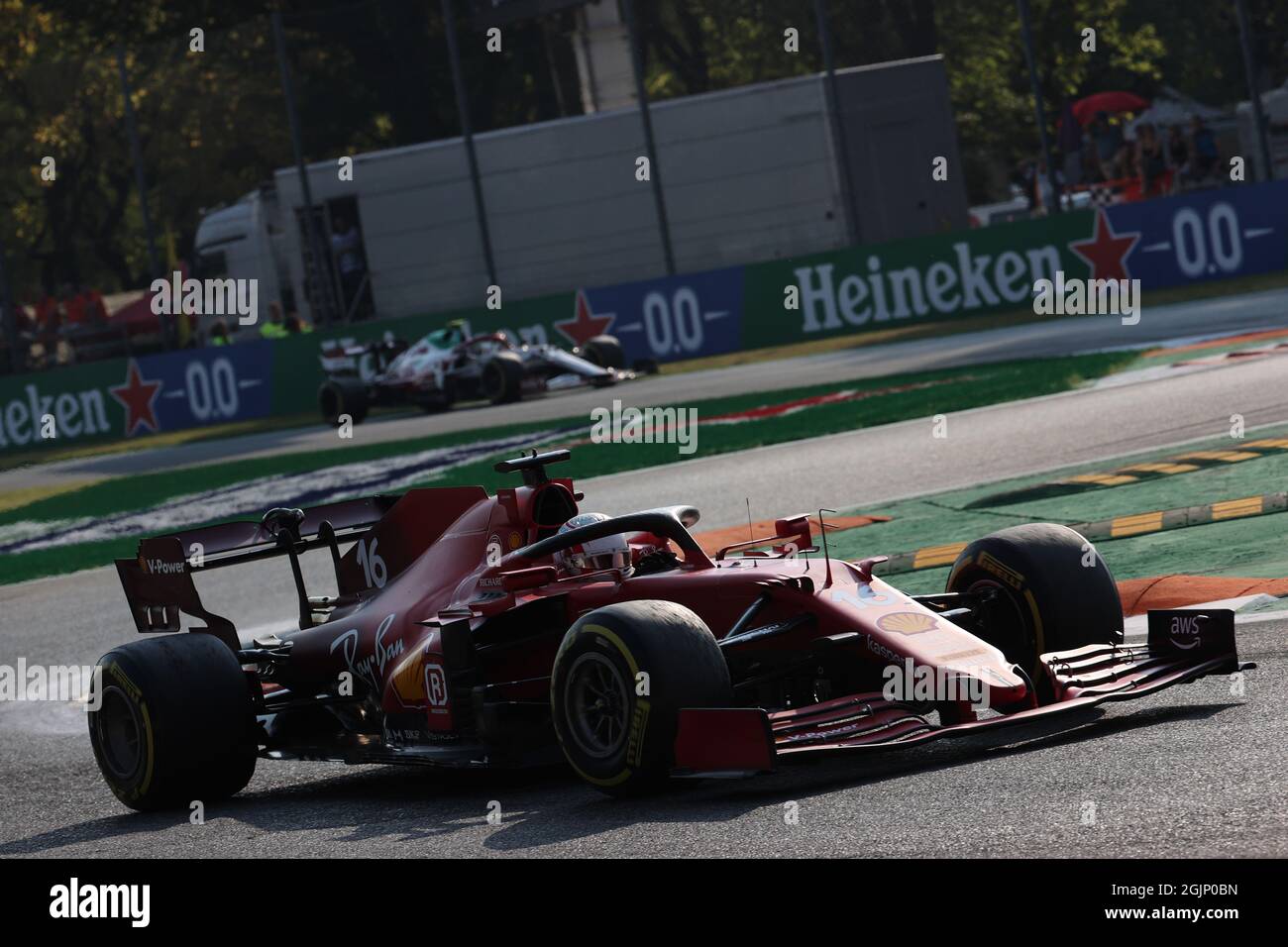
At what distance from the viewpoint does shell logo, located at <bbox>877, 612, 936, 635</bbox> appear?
6.95 m

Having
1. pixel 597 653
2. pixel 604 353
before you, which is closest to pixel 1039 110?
pixel 604 353

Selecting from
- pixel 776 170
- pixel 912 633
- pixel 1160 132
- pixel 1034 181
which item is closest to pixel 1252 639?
pixel 912 633

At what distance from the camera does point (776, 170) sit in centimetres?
3431

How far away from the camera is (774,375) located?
2534cm

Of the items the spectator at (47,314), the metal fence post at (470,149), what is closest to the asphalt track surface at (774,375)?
the metal fence post at (470,149)

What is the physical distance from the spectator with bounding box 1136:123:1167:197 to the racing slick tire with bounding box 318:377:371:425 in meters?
16.4

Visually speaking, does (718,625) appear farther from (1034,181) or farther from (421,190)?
(1034,181)

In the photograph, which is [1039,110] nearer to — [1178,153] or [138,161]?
[1178,153]

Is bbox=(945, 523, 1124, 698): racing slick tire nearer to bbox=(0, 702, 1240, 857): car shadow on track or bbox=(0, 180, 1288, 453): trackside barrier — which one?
bbox=(0, 702, 1240, 857): car shadow on track

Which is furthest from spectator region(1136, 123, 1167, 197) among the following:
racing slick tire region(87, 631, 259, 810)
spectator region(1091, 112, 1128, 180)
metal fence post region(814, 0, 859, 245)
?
racing slick tire region(87, 631, 259, 810)

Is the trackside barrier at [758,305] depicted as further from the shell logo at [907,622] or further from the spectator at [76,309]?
the shell logo at [907,622]

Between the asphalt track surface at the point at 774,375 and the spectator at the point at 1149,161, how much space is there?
11.9 meters

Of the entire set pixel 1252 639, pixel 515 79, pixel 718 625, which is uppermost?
pixel 515 79
